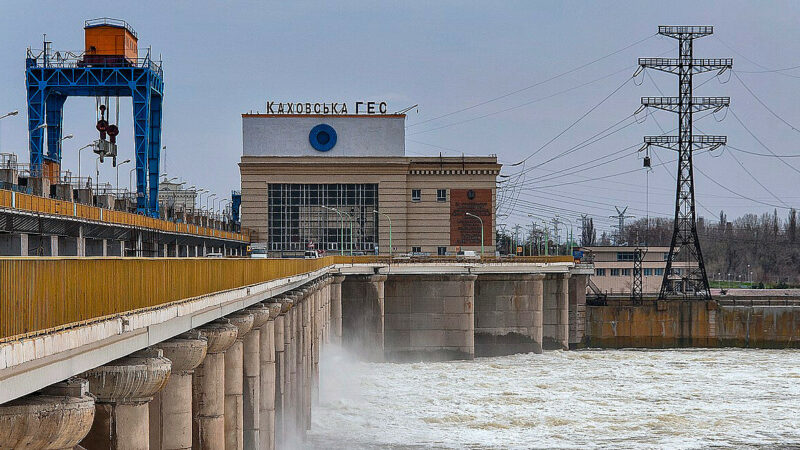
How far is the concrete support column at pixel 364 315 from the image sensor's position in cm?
9225

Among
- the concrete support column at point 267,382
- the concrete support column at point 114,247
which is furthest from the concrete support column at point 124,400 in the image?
the concrete support column at point 114,247

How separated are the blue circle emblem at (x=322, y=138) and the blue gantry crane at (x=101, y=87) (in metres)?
40.4

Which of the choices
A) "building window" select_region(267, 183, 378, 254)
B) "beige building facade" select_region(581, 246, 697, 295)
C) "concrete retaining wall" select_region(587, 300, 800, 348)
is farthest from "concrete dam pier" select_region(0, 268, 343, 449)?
"beige building facade" select_region(581, 246, 697, 295)

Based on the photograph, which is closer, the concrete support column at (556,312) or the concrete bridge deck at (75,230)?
the concrete bridge deck at (75,230)

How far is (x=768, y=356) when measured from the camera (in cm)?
11125

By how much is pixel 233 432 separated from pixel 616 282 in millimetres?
155131

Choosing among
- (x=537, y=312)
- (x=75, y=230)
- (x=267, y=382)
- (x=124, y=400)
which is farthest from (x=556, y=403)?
(x=124, y=400)

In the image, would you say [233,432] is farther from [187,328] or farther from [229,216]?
[229,216]

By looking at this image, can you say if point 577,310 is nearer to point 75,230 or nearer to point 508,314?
point 508,314

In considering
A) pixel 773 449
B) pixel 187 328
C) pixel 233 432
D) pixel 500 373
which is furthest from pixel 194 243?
pixel 187 328

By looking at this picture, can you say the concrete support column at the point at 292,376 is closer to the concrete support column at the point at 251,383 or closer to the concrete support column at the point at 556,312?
the concrete support column at the point at 251,383

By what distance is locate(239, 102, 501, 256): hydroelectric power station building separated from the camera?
12700 centimetres

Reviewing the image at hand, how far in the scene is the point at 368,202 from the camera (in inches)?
5103

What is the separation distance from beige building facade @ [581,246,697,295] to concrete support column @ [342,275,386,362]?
90.4 metres
